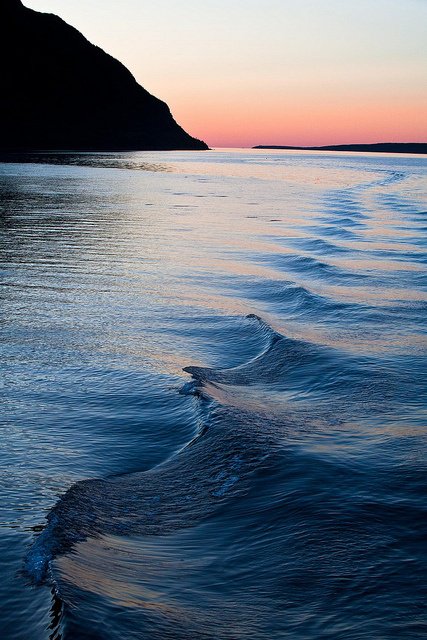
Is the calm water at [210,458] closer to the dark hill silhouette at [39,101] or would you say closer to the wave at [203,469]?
the wave at [203,469]

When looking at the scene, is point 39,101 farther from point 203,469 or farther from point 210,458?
point 203,469

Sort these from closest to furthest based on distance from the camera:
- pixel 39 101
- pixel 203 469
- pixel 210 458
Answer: pixel 203 469 → pixel 210 458 → pixel 39 101

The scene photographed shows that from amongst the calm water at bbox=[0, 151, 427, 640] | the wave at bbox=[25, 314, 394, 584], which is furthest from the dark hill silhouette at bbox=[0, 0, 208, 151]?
the wave at bbox=[25, 314, 394, 584]

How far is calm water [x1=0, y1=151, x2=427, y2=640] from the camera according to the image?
12.4 feet

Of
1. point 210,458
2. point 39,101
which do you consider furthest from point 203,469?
point 39,101

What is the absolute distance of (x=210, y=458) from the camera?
5.67 metres

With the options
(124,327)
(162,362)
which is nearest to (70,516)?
(162,362)

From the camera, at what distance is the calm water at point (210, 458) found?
3.77 metres

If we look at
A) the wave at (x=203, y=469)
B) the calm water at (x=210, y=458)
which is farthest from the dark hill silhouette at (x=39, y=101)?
the wave at (x=203, y=469)

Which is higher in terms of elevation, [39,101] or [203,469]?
[39,101]

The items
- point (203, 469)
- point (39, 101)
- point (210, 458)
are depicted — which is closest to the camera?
point (203, 469)

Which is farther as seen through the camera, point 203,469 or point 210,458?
point 210,458

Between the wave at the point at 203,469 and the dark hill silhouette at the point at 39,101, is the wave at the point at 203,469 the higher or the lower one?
the lower one

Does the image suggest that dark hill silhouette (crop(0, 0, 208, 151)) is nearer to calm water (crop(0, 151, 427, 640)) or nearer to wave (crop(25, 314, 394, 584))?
calm water (crop(0, 151, 427, 640))
